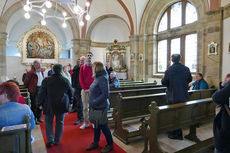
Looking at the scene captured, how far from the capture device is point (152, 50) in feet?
35.0

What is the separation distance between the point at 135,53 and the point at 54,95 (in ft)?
29.7

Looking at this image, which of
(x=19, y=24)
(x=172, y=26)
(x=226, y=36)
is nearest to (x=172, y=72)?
(x=226, y=36)

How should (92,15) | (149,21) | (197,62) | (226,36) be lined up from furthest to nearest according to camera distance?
(92,15) < (149,21) < (197,62) < (226,36)

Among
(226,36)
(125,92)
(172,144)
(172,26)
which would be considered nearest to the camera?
(172,144)

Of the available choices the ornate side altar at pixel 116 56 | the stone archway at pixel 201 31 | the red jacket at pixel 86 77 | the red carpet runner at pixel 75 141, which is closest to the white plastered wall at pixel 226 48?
the stone archway at pixel 201 31

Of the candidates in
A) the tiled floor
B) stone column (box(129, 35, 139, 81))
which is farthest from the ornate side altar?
the tiled floor

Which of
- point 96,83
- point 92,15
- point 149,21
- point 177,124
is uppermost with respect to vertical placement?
point 92,15

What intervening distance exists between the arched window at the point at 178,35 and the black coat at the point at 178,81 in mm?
6094

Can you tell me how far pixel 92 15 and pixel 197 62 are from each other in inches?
345

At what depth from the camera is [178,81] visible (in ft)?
10.5

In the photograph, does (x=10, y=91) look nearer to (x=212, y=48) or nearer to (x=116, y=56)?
(x=212, y=48)

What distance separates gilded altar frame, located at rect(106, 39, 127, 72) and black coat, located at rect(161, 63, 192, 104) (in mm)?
10255

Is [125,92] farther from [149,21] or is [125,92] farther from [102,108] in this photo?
Result: [149,21]

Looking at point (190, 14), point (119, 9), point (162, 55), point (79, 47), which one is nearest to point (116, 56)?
point (79, 47)
